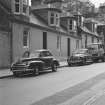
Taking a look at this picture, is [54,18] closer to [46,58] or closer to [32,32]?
[32,32]

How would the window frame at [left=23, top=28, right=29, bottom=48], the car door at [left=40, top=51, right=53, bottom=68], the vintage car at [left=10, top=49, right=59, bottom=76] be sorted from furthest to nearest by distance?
the window frame at [left=23, top=28, right=29, bottom=48], the car door at [left=40, top=51, right=53, bottom=68], the vintage car at [left=10, top=49, right=59, bottom=76]

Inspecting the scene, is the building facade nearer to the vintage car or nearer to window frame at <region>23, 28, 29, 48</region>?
window frame at <region>23, 28, 29, 48</region>

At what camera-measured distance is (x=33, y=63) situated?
16.8 metres

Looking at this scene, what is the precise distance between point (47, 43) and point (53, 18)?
16.6ft

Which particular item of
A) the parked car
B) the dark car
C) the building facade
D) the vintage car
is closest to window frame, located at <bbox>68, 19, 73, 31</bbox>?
the building facade

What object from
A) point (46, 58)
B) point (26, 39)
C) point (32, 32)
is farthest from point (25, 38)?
point (46, 58)

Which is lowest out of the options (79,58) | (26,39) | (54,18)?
(79,58)

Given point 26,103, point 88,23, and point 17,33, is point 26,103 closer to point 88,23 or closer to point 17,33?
point 17,33

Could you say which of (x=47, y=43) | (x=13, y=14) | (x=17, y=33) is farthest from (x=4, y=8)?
(x=47, y=43)

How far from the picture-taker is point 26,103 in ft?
26.5

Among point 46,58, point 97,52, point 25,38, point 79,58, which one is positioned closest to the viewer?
point 46,58

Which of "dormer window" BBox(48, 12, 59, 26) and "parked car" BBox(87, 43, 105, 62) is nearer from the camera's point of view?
"parked car" BBox(87, 43, 105, 62)

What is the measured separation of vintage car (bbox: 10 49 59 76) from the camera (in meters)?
16.5


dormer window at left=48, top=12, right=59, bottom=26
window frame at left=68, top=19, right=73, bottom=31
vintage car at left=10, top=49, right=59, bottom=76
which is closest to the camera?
vintage car at left=10, top=49, right=59, bottom=76
